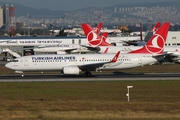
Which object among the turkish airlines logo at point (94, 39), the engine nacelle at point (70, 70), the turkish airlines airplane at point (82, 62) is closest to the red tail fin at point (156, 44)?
the turkish airlines airplane at point (82, 62)

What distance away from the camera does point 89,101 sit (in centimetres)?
3462

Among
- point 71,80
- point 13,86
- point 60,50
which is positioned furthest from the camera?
point 60,50

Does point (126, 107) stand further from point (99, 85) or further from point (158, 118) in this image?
point (99, 85)

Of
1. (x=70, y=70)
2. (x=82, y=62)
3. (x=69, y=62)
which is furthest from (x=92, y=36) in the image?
(x=70, y=70)

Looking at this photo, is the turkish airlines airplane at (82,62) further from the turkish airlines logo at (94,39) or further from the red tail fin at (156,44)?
the turkish airlines logo at (94,39)

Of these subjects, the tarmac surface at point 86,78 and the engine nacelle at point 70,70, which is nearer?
the tarmac surface at point 86,78

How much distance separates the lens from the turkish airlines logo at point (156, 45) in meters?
58.8

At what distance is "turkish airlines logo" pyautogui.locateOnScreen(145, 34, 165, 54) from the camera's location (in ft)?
193

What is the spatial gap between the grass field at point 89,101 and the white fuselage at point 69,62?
6498 mm

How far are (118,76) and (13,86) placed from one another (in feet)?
43.7

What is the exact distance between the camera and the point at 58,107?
1235 inches

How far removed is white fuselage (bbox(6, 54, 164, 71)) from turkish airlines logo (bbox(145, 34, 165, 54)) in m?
3.18

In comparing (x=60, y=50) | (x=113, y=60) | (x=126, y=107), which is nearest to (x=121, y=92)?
(x=126, y=107)

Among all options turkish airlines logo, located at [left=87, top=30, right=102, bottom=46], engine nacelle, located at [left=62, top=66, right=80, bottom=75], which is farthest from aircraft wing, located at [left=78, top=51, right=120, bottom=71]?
turkish airlines logo, located at [left=87, top=30, right=102, bottom=46]
